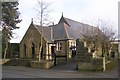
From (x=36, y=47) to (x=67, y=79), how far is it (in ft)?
92.9

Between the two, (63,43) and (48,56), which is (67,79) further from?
(63,43)

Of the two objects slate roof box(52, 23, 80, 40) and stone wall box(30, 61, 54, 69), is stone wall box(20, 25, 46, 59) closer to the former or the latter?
slate roof box(52, 23, 80, 40)

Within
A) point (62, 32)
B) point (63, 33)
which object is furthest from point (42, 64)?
point (62, 32)

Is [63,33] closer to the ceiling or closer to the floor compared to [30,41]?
closer to the ceiling

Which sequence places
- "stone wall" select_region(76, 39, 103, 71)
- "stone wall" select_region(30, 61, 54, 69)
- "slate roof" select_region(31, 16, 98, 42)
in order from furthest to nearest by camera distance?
"slate roof" select_region(31, 16, 98, 42)
"stone wall" select_region(30, 61, 54, 69)
"stone wall" select_region(76, 39, 103, 71)

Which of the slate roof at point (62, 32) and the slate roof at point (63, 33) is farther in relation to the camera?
the slate roof at point (63, 33)

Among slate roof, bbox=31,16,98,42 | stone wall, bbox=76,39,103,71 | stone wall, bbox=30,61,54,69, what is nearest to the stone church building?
slate roof, bbox=31,16,98,42

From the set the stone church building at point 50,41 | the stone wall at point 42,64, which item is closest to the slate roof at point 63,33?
the stone church building at point 50,41

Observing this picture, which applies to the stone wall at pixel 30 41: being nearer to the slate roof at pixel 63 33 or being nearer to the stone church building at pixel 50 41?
the stone church building at pixel 50 41

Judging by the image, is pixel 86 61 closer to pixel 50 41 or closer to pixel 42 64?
pixel 42 64

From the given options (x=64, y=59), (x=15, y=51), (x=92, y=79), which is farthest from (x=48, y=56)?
(x=92, y=79)

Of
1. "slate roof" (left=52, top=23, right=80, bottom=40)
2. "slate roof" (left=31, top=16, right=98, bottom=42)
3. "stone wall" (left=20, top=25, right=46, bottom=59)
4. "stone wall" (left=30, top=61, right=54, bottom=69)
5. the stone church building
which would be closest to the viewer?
"stone wall" (left=30, top=61, right=54, bottom=69)

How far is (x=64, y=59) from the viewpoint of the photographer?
28859 mm

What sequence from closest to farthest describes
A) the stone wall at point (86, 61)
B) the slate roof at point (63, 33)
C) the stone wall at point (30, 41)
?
the stone wall at point (86, 61), the slate roof at point (63, 33), the stone wall at point (30, 41)
